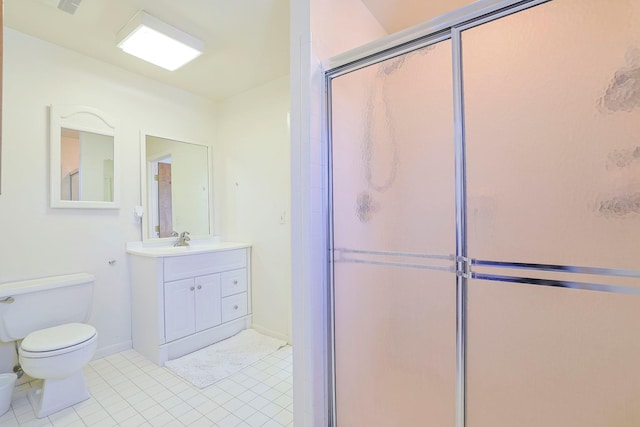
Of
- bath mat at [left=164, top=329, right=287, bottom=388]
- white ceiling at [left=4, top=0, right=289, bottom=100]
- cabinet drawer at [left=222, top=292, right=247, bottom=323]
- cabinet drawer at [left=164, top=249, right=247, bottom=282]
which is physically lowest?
bath mat at [left=164, top=329, right=287, bottom=388]

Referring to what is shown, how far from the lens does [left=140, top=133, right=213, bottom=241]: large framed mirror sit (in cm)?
260

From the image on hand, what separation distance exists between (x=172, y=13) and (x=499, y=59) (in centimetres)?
185

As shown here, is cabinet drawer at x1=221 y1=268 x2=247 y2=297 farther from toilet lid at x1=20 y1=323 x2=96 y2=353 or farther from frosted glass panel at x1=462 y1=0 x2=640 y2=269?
frosted glass panel at x1=462 y1=0 x2=640 y2=269

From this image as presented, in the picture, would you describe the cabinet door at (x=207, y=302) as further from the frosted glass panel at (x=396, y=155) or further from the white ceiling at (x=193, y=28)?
the white ceiling at (x=193, y=28)

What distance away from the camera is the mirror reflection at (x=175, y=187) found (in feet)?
Result: 8.61

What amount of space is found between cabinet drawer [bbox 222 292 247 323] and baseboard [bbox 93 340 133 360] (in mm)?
779

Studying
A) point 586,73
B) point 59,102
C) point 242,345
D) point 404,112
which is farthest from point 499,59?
point 59,102

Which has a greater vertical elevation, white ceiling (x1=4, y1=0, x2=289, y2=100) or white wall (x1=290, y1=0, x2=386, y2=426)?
white ceiling (x1=4, y1=0, x2=289, y2=100)

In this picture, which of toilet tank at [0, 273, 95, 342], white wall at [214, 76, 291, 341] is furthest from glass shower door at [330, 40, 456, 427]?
toilet tank at [0, 273, 95, 342]

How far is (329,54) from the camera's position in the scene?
1.55 m

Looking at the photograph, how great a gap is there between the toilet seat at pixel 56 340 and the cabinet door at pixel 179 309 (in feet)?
1.60

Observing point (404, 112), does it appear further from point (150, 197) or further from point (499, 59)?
point (150, 197)

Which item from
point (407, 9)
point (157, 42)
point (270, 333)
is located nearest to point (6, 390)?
point (270, 333)

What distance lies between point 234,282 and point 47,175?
5.25 feet
